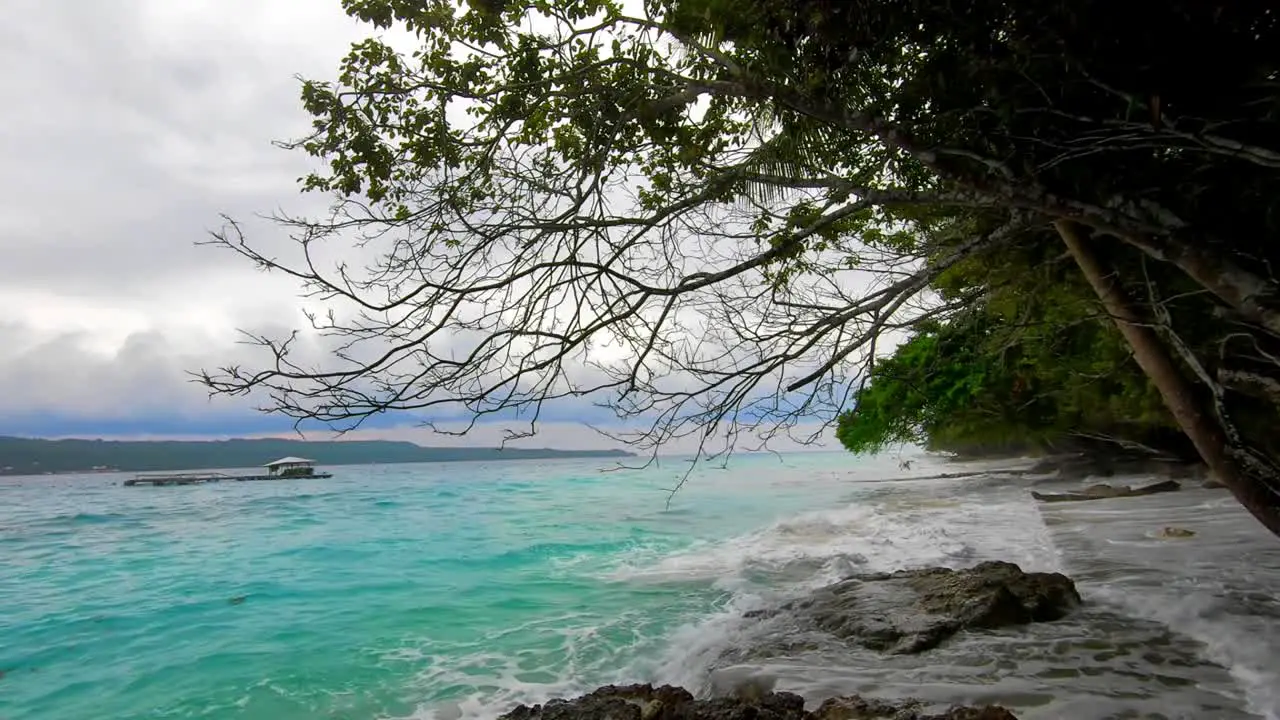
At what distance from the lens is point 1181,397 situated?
4.36 meters

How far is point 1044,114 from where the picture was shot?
379 cm

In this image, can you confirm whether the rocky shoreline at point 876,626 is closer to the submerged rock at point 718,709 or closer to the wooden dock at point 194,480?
the submerged rock at point 718,709

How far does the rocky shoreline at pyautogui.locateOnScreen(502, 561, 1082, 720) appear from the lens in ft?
11.8

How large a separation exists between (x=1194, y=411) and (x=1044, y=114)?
7.02 feet

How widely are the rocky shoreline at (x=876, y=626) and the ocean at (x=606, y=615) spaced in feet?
0.78

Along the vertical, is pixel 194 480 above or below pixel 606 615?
above

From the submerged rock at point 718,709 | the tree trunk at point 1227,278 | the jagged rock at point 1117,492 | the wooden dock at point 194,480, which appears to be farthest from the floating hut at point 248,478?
the tree trunk at point 1227,278

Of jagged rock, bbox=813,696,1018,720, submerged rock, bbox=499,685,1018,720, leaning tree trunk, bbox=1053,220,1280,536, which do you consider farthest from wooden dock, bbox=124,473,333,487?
leaning tree trunk, bbox=1053,220,1280,536

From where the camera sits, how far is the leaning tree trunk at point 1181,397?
13.1ft

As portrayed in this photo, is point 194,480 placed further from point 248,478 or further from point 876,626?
point 876,626

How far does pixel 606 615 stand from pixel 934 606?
196 inches

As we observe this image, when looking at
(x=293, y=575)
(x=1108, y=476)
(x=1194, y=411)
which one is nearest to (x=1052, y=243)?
(x=1194, y=411)

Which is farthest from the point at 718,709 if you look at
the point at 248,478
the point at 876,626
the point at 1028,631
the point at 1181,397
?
the point at 248,478

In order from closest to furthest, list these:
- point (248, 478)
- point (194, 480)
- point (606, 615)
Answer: point (606, 615), point (194, 480), point (248, 478)
